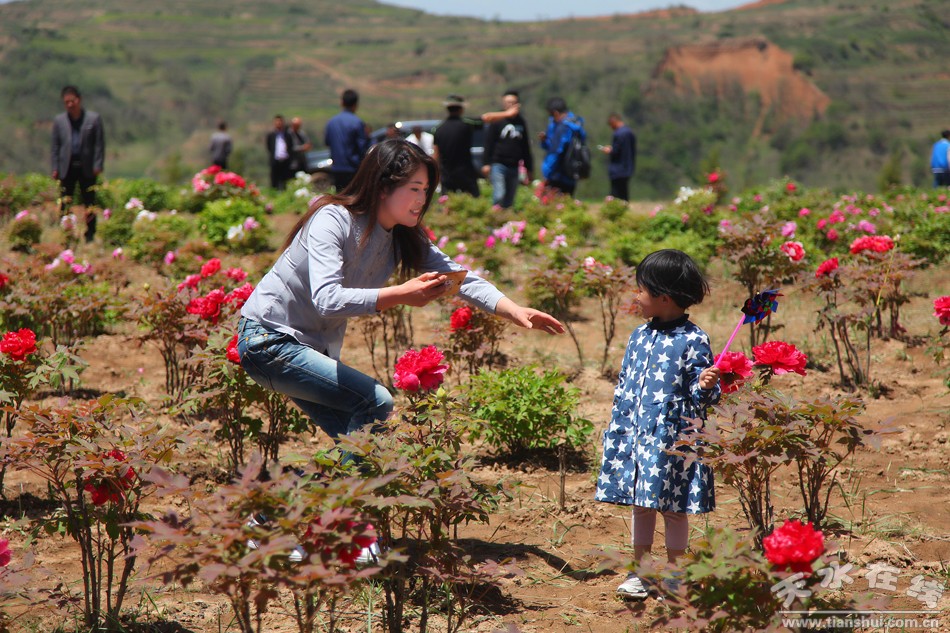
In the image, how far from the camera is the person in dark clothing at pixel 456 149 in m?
9.06

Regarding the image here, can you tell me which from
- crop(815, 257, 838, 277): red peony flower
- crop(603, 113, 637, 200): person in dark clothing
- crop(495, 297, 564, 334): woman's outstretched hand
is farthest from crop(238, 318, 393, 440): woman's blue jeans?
crop(603, 113, 637, 200): person in dark clothing

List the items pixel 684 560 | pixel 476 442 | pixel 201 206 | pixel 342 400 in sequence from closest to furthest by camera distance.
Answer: pixel 684 560, pixel 342 400, pixel 476 442, pixel 201 206

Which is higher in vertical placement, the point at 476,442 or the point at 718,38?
the point at 718,38

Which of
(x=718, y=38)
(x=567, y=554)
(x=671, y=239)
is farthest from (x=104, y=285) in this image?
(x=718, y=38)

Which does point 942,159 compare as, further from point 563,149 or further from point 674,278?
point 674,278

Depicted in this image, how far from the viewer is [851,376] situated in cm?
488

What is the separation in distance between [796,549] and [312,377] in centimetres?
146

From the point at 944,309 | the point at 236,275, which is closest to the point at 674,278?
the point at 944,309

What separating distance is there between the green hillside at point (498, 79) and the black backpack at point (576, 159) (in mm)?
25582

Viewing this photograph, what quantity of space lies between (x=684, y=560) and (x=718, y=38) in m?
79.3

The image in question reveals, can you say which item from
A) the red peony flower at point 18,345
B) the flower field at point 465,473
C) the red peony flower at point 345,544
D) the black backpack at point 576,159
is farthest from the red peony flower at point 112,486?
the black backpack at point 576,159

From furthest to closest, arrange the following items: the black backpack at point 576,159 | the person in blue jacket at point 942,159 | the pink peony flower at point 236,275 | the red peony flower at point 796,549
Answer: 1. the person in blue jacket at point 942,159
2. the black backpack at point 576,159
3. the pink peony flower at point 236,275
4. the red peony flower at point 796,549

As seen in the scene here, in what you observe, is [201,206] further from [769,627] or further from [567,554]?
[769,627]

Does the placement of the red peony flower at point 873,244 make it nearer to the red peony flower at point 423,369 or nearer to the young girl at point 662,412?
the young girl at point 662,412
